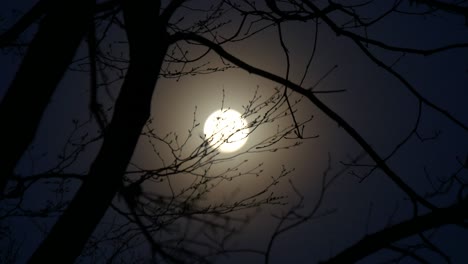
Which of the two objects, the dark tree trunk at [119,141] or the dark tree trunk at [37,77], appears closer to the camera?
the dark tree trunk at [37,77]

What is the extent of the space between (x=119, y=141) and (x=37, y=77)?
2.15 feet

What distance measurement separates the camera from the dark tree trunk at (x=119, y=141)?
212 cm

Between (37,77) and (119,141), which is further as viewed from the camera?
(119,141)

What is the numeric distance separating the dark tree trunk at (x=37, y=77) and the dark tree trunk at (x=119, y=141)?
0.44 metres

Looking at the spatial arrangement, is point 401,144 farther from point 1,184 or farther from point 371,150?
point 1,184

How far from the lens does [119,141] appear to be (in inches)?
91.4

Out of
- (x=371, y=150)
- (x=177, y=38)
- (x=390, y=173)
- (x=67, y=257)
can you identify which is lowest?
(x=67, y=257)

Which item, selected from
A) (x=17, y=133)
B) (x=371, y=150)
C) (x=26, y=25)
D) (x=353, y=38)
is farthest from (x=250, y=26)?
(x=17, y=133)

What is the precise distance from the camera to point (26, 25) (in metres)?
2.61

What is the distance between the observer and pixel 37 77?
1.81 m

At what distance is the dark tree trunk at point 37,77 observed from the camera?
1.79 metres

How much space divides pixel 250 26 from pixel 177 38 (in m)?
0.64

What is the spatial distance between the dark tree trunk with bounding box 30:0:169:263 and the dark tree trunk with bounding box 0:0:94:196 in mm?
438

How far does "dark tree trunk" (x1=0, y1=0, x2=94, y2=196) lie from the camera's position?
5.89ft
